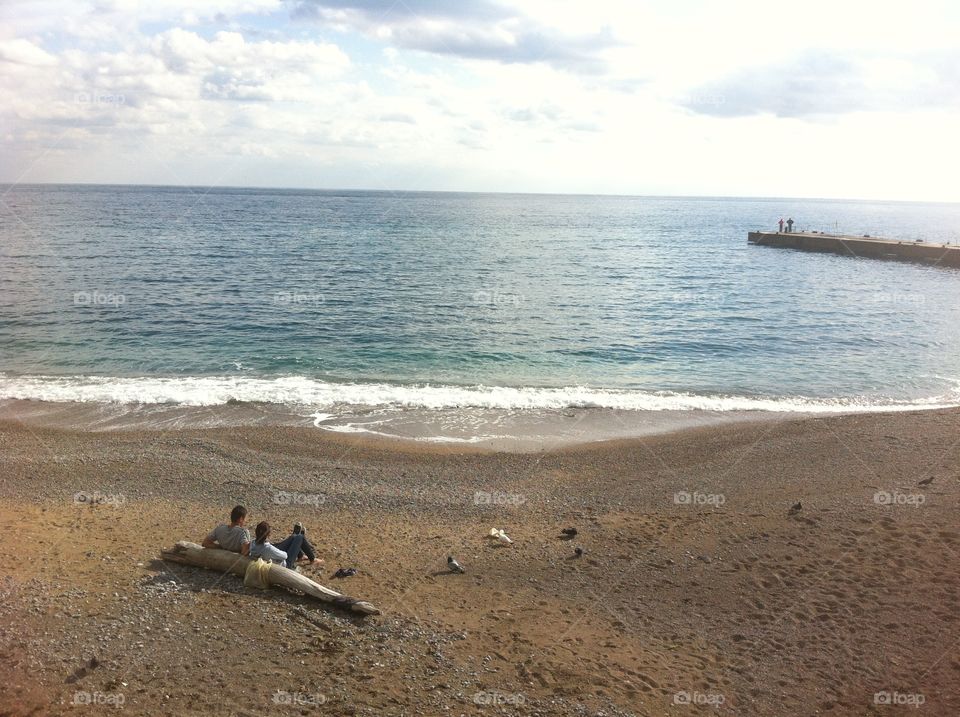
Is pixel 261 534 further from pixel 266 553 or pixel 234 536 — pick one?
pixel 234 536

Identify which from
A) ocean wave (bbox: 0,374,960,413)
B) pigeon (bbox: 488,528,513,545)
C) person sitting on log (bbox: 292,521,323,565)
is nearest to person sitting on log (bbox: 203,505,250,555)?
person sitting on log (bbox: 292,521,323,565)

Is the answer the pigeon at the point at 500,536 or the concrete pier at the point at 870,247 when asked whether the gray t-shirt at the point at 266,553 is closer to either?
the pigeon at the point at 500,536

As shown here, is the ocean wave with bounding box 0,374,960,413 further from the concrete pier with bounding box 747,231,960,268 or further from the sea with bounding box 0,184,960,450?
the concrete pier with bounding box 747,231,960,268

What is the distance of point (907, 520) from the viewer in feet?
48.1

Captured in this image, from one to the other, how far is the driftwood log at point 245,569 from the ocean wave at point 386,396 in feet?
39.0

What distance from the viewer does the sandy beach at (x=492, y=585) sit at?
8984 mm

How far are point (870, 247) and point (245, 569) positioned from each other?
78.6 metres

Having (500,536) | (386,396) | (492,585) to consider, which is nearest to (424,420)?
(386,396)

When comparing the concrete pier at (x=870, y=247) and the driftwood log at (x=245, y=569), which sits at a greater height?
the concrete pier at (x=870, y=247)

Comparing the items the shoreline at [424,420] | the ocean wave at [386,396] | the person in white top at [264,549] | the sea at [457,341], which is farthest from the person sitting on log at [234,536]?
the ocean wave at [386,396]

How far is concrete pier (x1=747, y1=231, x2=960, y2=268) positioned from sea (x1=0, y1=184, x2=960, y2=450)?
3.28 m

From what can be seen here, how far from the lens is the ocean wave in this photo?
23.9m

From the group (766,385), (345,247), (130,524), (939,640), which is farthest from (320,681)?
(345,247)

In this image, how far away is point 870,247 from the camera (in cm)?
7312
